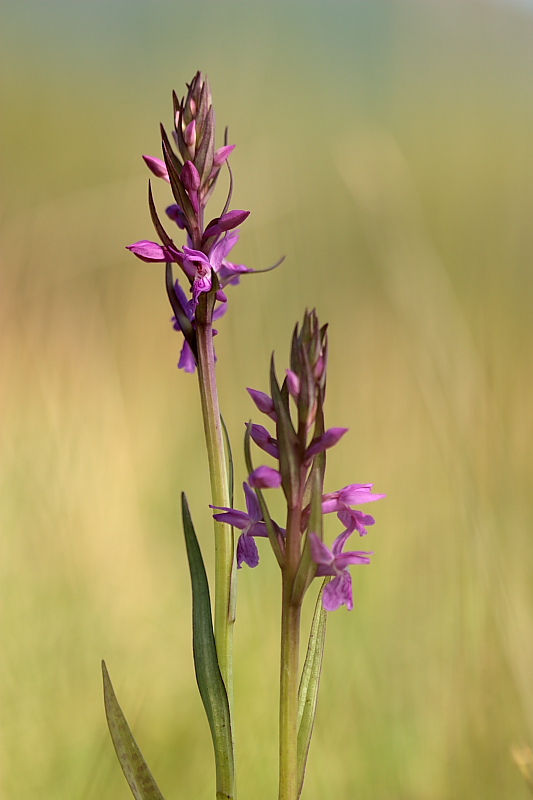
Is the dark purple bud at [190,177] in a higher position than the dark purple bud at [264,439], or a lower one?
higher

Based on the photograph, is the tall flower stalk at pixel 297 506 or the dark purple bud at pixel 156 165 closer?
the tall flower stalk at pixel 297 506

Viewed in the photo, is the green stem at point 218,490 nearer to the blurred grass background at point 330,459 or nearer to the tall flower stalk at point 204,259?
the tall flower stalk at point 204,259

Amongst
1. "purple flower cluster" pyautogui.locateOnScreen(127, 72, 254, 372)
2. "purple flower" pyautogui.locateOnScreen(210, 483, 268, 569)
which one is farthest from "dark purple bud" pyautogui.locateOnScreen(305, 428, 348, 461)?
"purple flower cluster" pyautogui.locateOnScreen(127, 72, 254, 372)

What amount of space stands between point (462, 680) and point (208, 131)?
57.3 inches

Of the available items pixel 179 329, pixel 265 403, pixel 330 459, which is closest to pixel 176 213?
pixel 179 329

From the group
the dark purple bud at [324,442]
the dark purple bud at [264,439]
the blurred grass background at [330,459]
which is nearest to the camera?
the dark purple bud at [324,442]

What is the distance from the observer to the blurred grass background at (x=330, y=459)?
1.72 m

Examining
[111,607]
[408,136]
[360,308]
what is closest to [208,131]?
[111,607]

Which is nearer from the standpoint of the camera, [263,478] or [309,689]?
[263,478]

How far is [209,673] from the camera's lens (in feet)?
3.11

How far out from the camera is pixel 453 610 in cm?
208

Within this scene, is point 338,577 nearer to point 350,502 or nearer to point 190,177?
point 350,502

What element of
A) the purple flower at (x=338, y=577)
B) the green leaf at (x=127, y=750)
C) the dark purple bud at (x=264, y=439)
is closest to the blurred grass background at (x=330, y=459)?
the green leaf at (x=127, y=750)

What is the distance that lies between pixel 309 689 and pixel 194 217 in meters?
0.68
